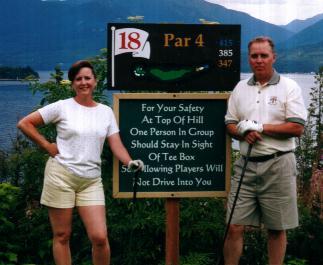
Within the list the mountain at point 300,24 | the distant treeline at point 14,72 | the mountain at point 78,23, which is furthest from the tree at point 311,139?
the distant treeline at point 14,72

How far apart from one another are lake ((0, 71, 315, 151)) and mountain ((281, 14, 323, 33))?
671 mm

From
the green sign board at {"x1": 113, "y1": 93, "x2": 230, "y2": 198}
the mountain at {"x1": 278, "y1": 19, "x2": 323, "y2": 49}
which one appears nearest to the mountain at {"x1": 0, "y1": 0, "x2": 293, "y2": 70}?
the mountain at {"x1": 278, "y1": 19, "x2": 323, "y2": 49}

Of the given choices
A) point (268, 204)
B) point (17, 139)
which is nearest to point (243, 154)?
Result: point (268, 204)

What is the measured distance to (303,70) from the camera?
7.88 m

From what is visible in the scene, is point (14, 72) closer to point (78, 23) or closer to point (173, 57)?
point (78, 23)

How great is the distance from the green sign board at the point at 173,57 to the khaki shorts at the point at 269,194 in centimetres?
75

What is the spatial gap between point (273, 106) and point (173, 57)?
929 mm

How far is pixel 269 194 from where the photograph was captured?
4.83 metres

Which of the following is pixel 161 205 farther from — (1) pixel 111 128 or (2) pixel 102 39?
(2) pixel 102 39

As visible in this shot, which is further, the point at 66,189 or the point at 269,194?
the point at 269,194

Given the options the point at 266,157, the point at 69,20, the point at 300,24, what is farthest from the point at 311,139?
the point at 69,20

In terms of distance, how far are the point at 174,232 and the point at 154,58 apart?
1.33m

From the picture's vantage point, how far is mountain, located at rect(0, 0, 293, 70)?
782 cm

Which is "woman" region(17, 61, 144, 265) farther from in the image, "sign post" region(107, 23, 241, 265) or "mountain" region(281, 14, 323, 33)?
"mountain" region(281, 14, 323, 33)
